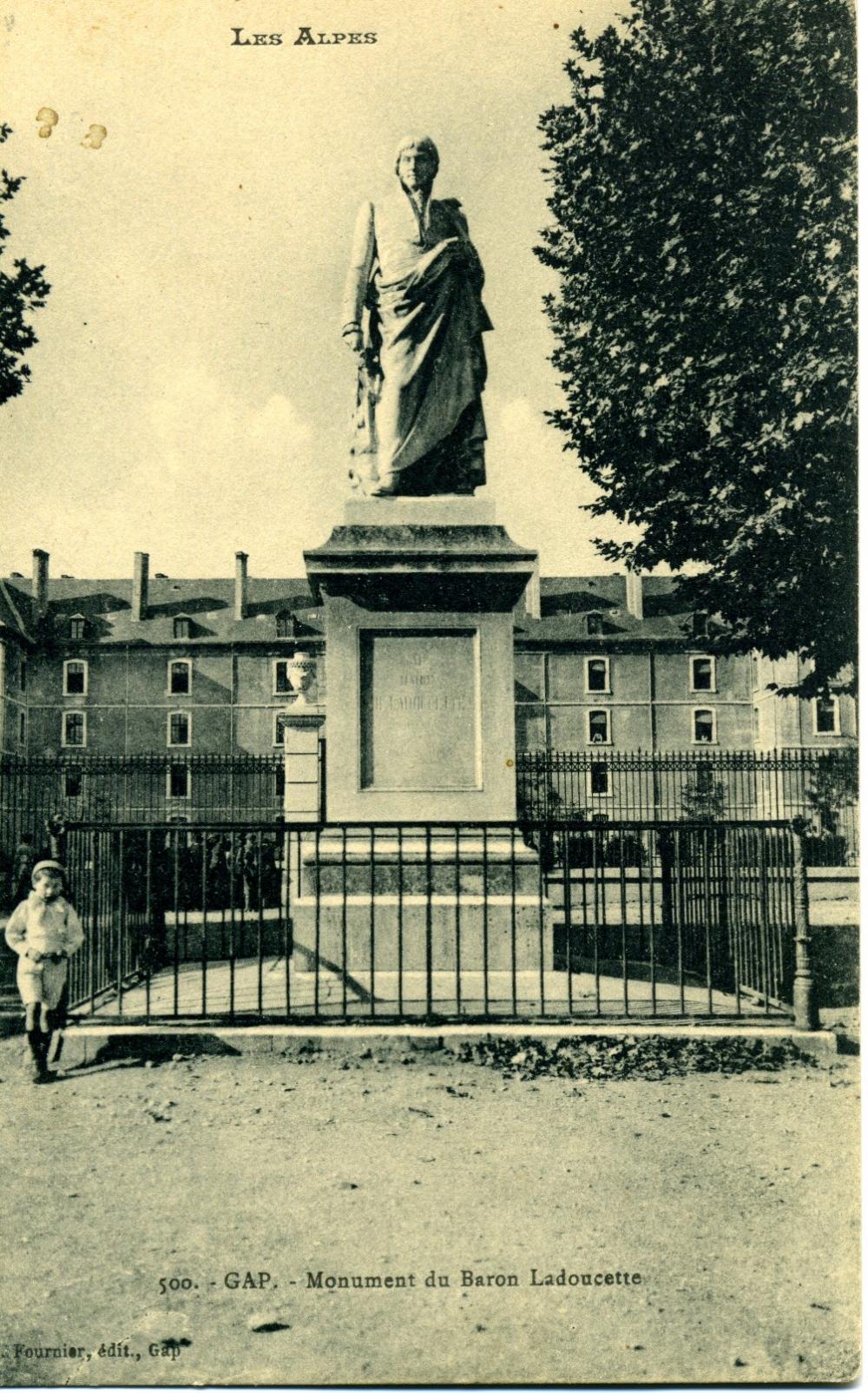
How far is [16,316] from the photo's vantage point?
13219mm

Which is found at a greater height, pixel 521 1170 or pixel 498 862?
pixel 498 862

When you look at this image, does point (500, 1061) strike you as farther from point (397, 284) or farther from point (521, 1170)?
point (397, 284)

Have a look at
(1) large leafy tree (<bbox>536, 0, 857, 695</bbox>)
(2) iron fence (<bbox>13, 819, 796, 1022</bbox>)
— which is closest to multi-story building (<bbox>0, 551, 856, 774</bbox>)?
(1) large leafy tree (<bbox>536, 0, 857, 695</bbox>)

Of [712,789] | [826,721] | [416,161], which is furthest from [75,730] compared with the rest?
[416,161]

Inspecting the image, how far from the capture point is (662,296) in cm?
1468

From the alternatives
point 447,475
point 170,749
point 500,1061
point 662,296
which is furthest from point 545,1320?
point 170,749

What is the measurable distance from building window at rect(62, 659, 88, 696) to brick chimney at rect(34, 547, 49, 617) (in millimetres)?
3284

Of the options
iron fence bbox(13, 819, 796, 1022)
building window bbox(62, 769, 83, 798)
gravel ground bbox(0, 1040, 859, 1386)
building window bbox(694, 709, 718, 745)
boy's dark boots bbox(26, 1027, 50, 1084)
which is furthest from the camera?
building window bbox(694, 709, 718, 745)

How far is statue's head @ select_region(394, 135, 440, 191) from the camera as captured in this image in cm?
812

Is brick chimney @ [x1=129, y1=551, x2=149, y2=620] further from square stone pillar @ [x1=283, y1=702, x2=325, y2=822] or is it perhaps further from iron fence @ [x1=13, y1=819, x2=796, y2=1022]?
iron fence @ [x1=13, y1=819, x2=796, y2=1022]

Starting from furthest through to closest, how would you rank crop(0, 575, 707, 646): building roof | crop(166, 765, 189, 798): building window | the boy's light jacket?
crop(0, 575, 707, 646): building roof
crop(166, 765, 189, 798): building window
the boy's light jacket

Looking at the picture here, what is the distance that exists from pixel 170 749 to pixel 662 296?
43.1 m

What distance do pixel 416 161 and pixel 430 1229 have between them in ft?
24.3

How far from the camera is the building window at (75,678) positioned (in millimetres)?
53156
